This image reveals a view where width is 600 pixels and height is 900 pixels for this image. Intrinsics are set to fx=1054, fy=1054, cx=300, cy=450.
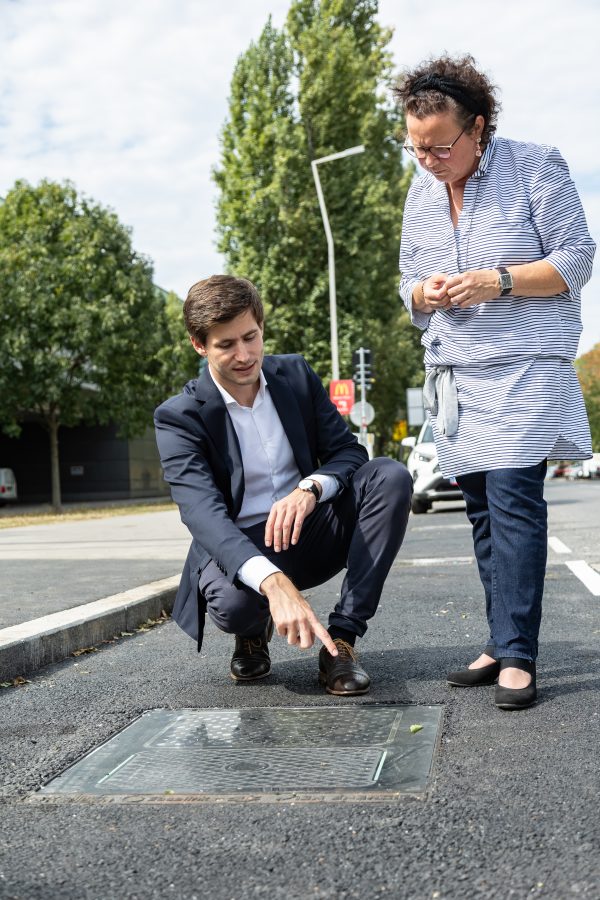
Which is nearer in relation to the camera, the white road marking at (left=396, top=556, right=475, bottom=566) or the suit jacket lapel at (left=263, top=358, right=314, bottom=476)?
the suit jacket lapel at (left=263, top=358, right=314, bottom=476)

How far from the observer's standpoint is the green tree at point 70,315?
30266 millimetres

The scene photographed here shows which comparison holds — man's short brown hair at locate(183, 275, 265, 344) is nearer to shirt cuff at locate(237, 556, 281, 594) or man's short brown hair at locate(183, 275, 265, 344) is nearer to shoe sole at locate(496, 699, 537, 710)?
shirt cuff at locate(237, 556, 281, 594)

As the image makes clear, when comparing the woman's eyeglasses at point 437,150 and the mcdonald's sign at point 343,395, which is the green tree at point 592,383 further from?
the woman's eyeglasses at point 437,150

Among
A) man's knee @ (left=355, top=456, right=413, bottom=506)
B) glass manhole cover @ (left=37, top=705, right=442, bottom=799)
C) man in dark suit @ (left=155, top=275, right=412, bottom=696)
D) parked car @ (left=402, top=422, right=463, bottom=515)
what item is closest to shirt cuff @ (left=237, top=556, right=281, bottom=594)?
man in dark suit @ (left=155, top=275, right=412, bottom=696)

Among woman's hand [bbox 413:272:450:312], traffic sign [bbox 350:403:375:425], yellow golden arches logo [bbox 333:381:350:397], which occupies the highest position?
yellow golden arches logo [bbox 333:381:350:397]

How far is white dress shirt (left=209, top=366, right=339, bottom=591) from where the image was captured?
4004 millimetres

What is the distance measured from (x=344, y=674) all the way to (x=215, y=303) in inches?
55.0

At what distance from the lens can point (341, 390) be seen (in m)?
24.7

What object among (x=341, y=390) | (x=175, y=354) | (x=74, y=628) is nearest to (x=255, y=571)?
(x=74, y=628)

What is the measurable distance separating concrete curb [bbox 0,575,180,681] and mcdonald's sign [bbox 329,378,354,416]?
57.3ft

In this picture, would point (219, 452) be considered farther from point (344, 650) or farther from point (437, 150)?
point (437, 150)

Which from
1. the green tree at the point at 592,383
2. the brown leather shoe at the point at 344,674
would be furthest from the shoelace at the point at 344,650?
the green tree at the point at 592,383

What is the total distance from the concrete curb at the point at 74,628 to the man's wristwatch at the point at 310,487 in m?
1.53

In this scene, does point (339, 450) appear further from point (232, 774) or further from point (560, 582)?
point (560, 582)
